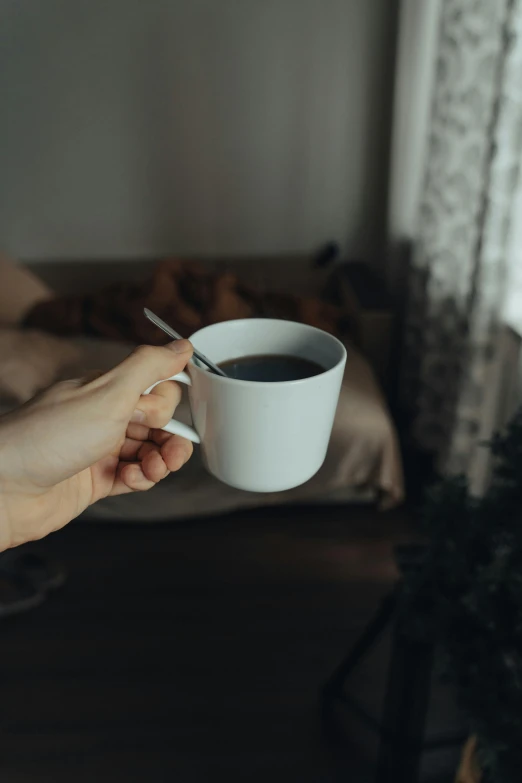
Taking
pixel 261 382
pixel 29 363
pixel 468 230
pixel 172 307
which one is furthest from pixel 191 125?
pixel 261 382

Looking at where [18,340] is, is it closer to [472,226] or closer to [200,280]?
[200,280]

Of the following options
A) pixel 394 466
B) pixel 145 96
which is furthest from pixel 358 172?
pixel 394 466

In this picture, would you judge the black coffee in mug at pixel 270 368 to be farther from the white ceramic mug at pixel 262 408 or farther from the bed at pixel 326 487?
the bed at pixel 326 487

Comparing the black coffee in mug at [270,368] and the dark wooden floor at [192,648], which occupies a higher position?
the black coffee in mug at [270,368]

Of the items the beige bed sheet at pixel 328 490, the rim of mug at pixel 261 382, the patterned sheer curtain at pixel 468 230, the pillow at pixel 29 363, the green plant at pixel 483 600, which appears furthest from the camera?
the beige bed sheet at pixel 328 490

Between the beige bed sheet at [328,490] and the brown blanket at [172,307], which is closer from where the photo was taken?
the brown blanket at [172,307]

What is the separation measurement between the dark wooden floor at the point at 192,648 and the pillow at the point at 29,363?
23.1 inches

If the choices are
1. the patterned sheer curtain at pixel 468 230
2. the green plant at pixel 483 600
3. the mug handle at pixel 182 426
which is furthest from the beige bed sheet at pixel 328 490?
the mug handle at pixel 182 426

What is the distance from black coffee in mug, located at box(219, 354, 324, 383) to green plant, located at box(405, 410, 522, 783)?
44 centimetres

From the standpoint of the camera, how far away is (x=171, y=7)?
86.9 inches

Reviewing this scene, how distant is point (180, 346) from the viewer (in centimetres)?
38

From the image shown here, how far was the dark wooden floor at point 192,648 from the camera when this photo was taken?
1.17 metres

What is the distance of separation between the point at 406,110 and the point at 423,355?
0.91 meters

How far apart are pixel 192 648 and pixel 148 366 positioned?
3.77 ft
